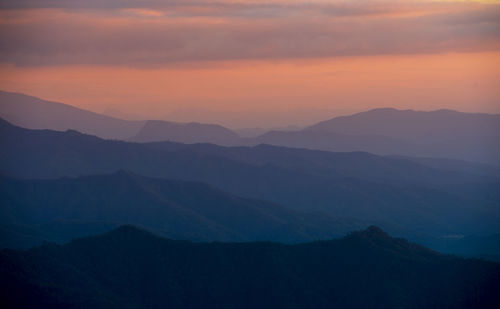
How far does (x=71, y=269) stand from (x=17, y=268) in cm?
457

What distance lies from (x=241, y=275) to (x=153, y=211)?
64.3 meters

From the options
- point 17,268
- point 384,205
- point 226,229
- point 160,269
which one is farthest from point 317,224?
point 17,268

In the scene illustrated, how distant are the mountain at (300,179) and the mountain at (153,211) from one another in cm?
2018

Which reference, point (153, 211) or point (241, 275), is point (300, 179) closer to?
point (153, 211)

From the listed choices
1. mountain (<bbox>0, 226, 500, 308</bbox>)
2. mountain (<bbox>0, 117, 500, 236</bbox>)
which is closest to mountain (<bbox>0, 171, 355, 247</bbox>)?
mountain (<bbox>0, 117, 500, 236</bbox>)

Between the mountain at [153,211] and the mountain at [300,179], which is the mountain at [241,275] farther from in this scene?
the mountain at [300,179]

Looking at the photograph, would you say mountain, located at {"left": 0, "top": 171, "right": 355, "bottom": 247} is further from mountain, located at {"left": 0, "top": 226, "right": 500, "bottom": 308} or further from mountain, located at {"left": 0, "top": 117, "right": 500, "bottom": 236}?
mountain, located at {"left": 0, "top": 226, "right": 500, "bottom": 308}

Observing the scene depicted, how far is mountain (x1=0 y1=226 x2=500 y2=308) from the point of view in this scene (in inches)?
2131

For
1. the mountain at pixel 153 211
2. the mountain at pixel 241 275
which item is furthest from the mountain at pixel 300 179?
the mountain at pixel 241 275

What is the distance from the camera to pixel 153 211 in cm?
12144

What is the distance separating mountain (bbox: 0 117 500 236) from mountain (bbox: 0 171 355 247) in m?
20.2

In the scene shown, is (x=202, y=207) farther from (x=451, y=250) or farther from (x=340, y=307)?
(x=340, y=307)

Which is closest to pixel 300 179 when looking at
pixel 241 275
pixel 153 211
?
pixel 153 211

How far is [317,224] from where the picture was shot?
123 metres
